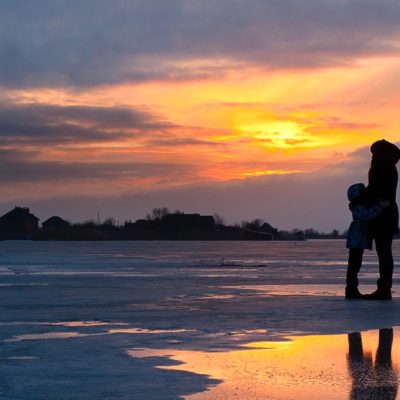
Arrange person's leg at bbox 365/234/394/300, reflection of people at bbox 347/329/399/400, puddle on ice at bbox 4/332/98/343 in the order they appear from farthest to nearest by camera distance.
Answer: person's leg at bbox 365/234/394/300 → puddle on ice at bbox 4/332/98/343 → reflection of people at bbox 347/329/399/400

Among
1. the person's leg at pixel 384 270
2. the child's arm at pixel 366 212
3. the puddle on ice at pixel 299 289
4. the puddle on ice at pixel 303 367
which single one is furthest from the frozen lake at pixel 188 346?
the child's arm at pixel 366 212

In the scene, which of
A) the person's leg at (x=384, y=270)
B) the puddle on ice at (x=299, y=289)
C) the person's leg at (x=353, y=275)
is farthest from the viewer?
the puddle on ice at (x=299, y=289)

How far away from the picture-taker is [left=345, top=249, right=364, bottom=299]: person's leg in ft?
45.8

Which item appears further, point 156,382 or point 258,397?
point 156,382

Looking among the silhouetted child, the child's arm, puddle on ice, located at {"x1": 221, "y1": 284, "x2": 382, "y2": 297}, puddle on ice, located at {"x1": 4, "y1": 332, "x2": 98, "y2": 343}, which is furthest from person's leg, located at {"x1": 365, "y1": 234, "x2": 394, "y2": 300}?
puddle on ice, located at {"x1": 4, "y1": 332, "x2": 98, "y2": 343}

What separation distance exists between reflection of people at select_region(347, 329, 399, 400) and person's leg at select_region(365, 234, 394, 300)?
514cm

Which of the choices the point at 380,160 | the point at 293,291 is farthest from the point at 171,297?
the point at 380,160

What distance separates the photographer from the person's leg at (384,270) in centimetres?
Answer: 1376

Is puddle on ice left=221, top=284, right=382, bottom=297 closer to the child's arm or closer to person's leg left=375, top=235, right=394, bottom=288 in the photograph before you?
person's leg left=375, top=235, right=394, bottom=288

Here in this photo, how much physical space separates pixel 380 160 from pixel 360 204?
774 mm

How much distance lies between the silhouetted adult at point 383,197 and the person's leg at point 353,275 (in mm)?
202

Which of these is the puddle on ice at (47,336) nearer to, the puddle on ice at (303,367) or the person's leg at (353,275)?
the puddle on ice at (303,367)

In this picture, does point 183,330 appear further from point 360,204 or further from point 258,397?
point 360,204

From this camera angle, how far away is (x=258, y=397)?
5844 mm
